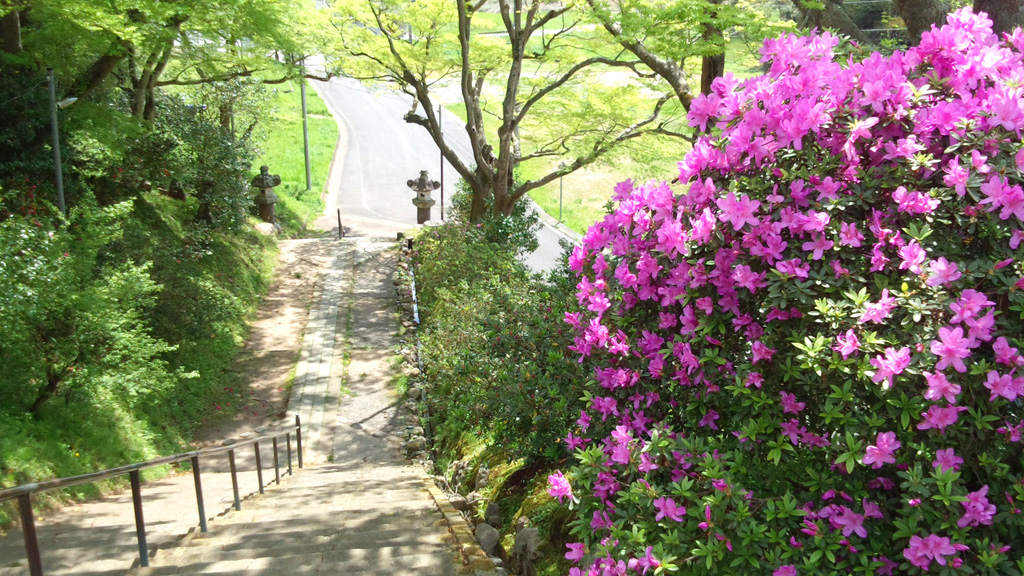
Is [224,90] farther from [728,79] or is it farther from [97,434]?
[728,79]

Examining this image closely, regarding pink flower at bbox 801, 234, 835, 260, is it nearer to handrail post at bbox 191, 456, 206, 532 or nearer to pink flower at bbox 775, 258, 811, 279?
pink flower at bbox 775, 258, 811, 279

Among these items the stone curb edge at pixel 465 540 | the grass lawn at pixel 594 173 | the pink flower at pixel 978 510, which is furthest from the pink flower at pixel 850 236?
the grass lawn at pixel 594 173

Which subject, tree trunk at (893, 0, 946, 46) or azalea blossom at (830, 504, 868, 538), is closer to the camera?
azalea blossom at (830, 504, 868, 538)

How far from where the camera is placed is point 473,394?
24.9 ft

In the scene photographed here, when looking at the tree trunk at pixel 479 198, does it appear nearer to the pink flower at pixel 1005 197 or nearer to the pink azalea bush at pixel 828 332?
the pink azalea bush at pixel 828 332

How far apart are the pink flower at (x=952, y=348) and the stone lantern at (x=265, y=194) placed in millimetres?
20797

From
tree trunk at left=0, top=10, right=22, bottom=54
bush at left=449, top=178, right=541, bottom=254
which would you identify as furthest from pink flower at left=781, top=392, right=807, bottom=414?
tree trunk at left=0, top=10, right=22, bottom=54

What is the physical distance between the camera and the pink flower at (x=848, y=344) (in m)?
2.57

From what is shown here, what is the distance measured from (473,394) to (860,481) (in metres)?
5.10

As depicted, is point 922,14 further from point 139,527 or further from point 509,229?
point 509,229

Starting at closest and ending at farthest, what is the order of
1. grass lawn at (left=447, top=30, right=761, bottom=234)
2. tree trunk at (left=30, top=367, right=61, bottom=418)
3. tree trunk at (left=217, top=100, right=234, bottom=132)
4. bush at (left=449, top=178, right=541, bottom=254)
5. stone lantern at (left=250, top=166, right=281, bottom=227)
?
tree trunk at (left=30, top=367, right=61, bottom=418) < bush at (left=449, top=178, right=541, bottom=254) < grass lawn at (left=447, top=30, right=761, bottom=234) < tree trunk at (left=217, top=100, right=234, bottom=132) < stone lantern at (left=250, top=166, right=281, bottom=227)

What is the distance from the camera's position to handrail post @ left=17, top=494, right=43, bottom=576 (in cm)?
377

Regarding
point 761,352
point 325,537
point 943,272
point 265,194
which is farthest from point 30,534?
point 265,194

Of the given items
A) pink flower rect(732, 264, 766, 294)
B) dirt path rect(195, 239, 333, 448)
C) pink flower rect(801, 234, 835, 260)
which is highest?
pink flower rect(801, 234, 835, 260)
